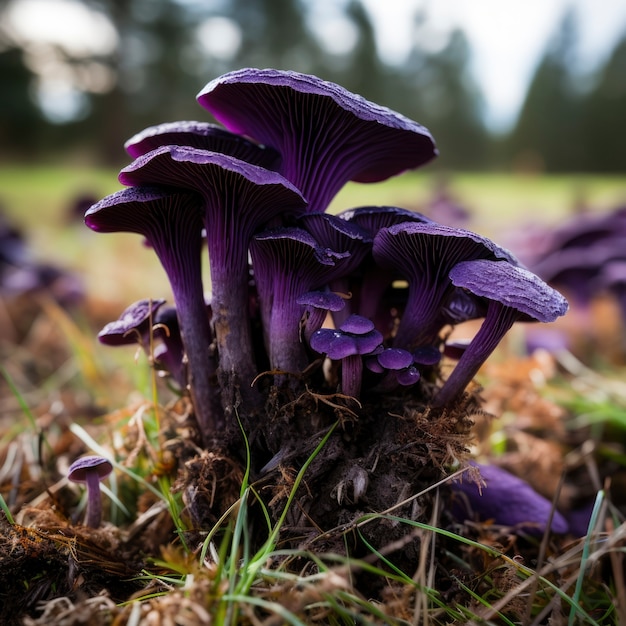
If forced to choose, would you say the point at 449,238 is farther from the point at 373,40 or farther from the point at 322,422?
the point at 373,40

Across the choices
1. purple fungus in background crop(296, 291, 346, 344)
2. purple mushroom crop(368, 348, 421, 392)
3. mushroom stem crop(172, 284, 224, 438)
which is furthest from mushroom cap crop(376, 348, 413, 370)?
mushroom stem crop(172, 284, 224, 438)

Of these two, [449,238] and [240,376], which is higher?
[449,238]

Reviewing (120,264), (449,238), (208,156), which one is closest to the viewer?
(208,156)

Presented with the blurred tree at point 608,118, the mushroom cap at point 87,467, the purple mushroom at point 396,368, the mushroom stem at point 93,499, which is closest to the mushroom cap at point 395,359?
the purple mushroom at point 396,368

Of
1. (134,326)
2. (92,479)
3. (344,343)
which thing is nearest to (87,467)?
(92,479)

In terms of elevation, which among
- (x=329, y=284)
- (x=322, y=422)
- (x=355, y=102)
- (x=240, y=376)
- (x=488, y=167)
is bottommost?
(x=488, y=167)

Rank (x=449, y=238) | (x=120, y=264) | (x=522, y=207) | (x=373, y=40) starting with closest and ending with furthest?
(x=449, y=238) < (x=120, y=264) < (x=522, y=207) < (x=373, y=40)

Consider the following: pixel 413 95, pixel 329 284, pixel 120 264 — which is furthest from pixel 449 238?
pixel 413 95
